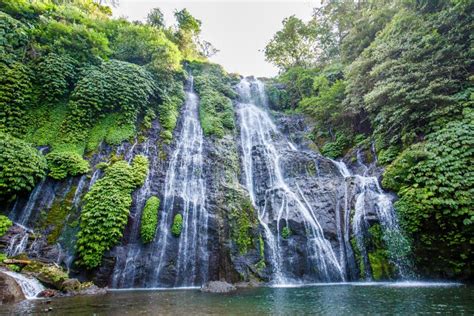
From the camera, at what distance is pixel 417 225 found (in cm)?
1023

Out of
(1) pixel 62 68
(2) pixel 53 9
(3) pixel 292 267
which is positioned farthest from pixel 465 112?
(2) pixel 53 9

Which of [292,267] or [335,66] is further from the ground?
[335,66]

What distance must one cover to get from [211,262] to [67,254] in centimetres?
569

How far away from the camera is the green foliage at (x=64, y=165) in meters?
12.2

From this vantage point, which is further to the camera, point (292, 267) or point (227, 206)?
point (227, 206)

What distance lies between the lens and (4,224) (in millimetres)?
10055

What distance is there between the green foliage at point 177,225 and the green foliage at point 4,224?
20.4 feet

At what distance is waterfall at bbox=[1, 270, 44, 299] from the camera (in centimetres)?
763

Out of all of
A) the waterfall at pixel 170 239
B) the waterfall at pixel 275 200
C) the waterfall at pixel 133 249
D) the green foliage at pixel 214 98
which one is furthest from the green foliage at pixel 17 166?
the waterfall at pixel 275 200

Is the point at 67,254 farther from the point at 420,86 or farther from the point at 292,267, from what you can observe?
the point at 420,86

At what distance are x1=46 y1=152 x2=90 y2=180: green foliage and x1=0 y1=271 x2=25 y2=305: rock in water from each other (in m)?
5.81

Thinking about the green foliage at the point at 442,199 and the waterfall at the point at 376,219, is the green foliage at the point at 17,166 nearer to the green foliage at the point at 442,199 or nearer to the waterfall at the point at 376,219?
the waterfall at the point at 376,219

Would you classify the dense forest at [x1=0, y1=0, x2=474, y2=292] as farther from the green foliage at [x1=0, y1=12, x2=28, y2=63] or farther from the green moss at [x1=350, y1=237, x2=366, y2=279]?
the green moss at [x1=350, y1=237, x2=366, y2=279]

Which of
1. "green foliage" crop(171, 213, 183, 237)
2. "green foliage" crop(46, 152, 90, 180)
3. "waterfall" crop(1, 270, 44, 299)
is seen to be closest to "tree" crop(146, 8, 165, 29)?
"green foliage" crop(46, 152, 90, 180)
